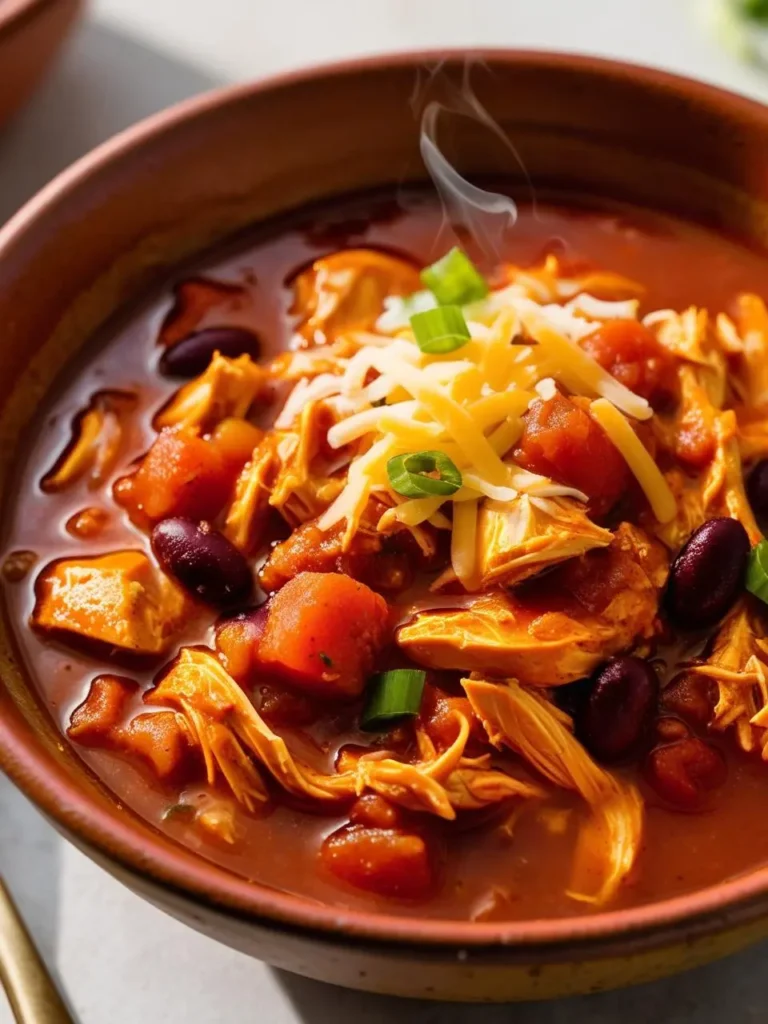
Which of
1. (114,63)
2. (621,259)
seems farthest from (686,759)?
(114,63)

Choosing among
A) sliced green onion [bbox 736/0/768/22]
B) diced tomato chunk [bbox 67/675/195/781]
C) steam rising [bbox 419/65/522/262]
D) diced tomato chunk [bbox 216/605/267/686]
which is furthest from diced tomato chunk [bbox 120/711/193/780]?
sliced green onion [bbox 736/0/768/22]

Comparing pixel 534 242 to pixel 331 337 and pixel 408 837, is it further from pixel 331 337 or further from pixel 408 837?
pixel 408 837

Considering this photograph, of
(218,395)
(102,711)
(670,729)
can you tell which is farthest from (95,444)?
(670,729)

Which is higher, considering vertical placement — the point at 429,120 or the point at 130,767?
the point at 429,120

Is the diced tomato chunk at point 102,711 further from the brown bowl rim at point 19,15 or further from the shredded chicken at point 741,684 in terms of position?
the brown bowl rim at point 19,15

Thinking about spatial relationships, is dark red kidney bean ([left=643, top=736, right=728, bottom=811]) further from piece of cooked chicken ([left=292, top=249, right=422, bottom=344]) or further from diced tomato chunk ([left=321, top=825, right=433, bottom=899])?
piece of cooked chicken ([left=292, top=249, right=422, bottom=344])

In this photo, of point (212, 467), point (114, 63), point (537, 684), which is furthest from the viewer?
point (114, 63)
